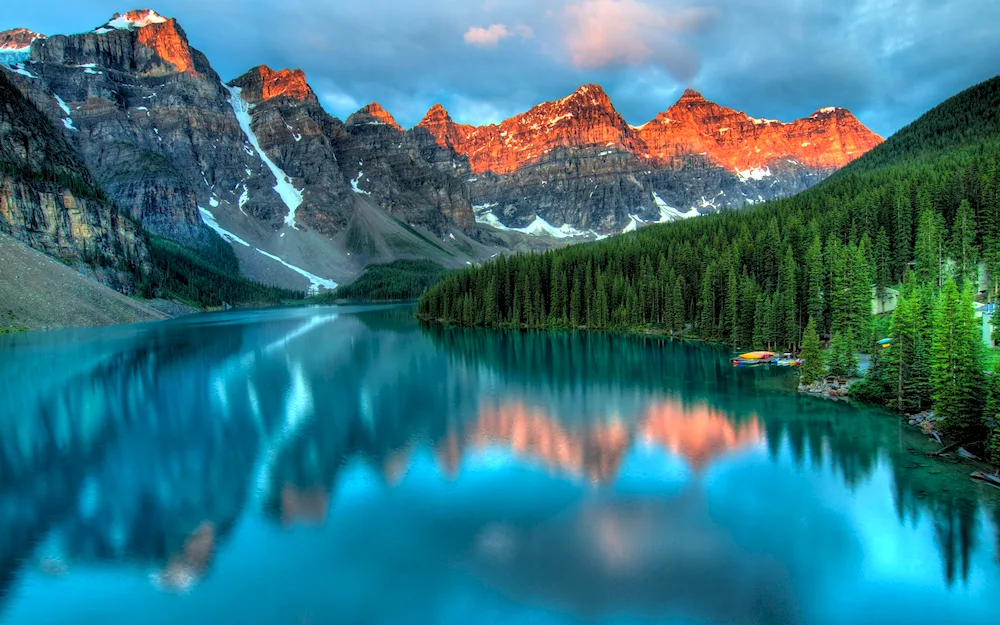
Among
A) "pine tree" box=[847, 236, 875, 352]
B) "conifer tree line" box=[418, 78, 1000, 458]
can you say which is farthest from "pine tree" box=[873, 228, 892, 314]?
"pine tree" box=[847, 236, 875, 352]

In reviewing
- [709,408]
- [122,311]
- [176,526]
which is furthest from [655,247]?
[122,311]

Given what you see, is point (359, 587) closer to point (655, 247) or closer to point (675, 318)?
point (675, 318)

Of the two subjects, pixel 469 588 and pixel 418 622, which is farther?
pixel 469 588

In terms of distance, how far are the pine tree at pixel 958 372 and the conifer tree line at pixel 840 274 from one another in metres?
0.06

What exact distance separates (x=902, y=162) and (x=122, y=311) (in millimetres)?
139268

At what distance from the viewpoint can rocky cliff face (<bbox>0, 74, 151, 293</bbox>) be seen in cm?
10981

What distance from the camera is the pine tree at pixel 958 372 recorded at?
25.0 metres

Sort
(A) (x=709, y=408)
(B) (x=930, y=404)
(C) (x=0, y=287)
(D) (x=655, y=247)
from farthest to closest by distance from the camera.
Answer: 1. (D) (x=655, y=247)
2. (C) (x=0, y=287)
3. (A) (x=709, y=408)
4. (B) (x=930, y=404)

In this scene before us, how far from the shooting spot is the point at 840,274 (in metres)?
52.0

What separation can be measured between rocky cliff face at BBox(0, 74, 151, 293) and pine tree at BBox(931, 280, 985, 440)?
429ft

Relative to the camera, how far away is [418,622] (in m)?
14.3

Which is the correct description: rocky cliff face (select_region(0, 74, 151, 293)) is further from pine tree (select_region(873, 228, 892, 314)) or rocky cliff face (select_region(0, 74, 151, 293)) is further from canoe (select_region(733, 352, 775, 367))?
pine tree (select_region(873, 228, 892, 314))

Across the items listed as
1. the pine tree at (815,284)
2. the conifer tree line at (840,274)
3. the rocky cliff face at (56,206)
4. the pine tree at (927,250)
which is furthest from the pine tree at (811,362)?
the rocky cliff face at (56,206)

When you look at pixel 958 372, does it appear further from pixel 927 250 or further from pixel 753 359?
pixel 927 250
